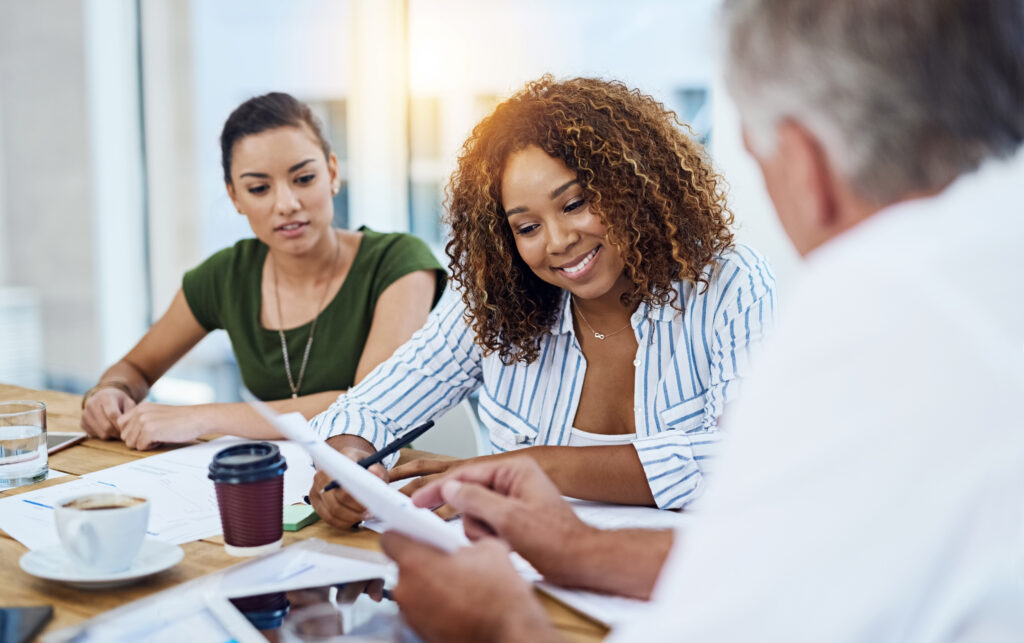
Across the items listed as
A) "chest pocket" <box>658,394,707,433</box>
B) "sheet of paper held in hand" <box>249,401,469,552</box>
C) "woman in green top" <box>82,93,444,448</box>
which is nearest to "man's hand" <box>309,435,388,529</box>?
"sheet of paper held in hand" <box>249,401,469,552</box>

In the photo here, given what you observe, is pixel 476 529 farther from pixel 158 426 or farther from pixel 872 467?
pixel 158 426

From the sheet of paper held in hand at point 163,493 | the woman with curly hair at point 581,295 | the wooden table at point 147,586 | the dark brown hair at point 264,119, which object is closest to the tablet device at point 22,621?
the wooden table at point 147,586

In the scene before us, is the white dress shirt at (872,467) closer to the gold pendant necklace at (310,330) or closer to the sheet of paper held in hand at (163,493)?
the sheet of paper held in hand at (163,493)

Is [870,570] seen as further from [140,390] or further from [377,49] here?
[377,49]

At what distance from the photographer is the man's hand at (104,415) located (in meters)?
1.71

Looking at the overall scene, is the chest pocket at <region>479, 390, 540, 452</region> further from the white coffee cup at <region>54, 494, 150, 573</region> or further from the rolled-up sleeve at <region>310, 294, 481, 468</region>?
the white coffee cup at <region>54, 494, 150, 573</region>

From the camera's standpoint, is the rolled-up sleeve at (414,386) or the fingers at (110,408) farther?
the fingers at (110,408)

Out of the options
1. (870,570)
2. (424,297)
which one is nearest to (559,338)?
(424,297)

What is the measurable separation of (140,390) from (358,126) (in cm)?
217

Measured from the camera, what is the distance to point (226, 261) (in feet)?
7.89

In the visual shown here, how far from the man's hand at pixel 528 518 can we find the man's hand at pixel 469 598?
0.13 meters

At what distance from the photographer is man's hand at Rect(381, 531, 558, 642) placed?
0.75 metres

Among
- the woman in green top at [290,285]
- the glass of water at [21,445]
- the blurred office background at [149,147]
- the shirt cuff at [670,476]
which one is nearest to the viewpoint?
the shirt cuff at [670,476]

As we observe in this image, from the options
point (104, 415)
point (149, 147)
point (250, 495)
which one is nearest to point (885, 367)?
point (250, 495)
